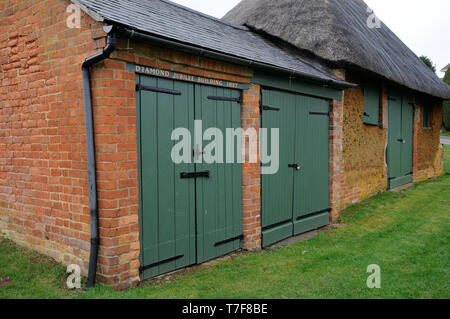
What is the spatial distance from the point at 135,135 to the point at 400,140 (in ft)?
30.7

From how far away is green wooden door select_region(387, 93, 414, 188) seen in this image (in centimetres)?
1038

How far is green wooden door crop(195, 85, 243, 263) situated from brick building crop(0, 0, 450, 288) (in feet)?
0.07

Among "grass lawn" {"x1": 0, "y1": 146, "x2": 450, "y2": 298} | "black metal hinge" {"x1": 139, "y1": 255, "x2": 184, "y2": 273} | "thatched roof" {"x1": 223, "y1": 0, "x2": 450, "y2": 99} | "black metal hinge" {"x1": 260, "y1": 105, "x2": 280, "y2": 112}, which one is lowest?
"grass lawn" {"x1": 0, "y1": 146, "x2": 450, "y2": 298}

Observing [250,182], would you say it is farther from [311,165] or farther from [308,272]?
[311,165]

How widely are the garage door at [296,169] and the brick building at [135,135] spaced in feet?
0.10

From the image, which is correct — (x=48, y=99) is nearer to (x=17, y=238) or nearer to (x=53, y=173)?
(x=53, y=173)

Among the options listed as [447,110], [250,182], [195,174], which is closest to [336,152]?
[250,182]

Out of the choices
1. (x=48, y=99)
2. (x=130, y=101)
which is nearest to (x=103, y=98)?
(x=130, y=101)

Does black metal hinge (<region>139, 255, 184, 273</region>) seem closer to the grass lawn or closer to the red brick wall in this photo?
the grass lawn

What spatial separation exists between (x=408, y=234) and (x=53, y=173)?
5.38m

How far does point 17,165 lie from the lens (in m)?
4.65

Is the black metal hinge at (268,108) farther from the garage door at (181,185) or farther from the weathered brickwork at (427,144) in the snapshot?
the weathered brickwork at (427,144)

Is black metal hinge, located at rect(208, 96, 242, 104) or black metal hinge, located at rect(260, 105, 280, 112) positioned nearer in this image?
black metal hinge, located at rect(208, 96, 242, 104)

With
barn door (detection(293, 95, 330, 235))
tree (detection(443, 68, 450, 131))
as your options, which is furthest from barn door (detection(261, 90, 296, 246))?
tree (detection(443, 68, 450, 131))
